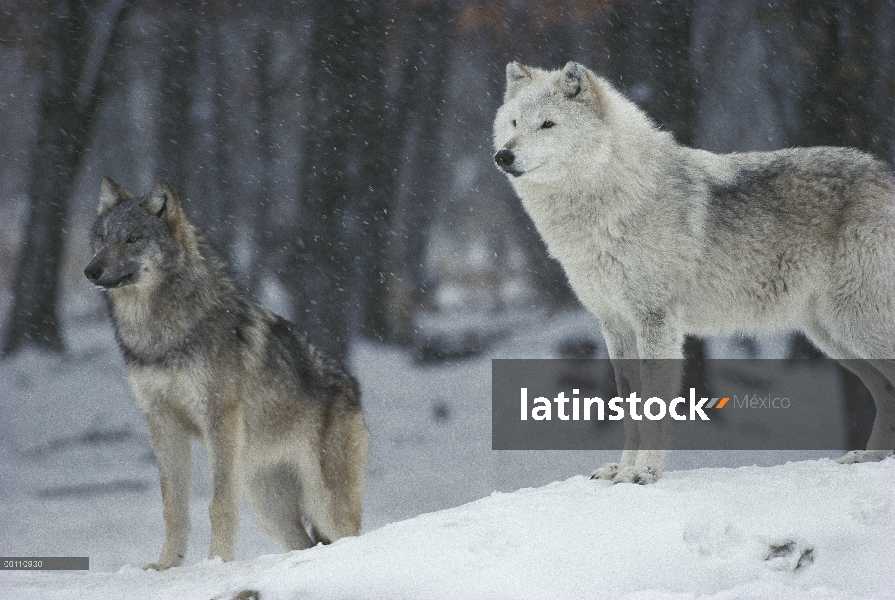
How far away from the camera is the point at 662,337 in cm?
297

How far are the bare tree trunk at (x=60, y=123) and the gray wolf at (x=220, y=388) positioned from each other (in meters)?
1.53

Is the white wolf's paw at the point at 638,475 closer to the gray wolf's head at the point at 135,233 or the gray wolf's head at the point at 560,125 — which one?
the gray wolf's head at the point at 560,125

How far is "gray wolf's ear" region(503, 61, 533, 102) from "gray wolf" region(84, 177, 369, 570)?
1.50 metres

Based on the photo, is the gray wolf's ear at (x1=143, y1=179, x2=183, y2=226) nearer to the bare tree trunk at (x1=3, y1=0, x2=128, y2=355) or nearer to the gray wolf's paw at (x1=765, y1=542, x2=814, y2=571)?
the bare tree trunk at (x1=3, y1=0, x2=128, y2=355)

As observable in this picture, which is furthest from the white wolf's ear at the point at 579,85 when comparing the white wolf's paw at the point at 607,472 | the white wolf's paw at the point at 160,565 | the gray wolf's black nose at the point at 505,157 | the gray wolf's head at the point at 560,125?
the white wolf's paw at the point at 160,565

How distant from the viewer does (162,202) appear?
10.7 feet

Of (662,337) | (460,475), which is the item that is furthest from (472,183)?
(662,337)

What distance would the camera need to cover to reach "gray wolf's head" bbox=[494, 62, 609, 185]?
3021mm

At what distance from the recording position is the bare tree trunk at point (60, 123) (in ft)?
15.1

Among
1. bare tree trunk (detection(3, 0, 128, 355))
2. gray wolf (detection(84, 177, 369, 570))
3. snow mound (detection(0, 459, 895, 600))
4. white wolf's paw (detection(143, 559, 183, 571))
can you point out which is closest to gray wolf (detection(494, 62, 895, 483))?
snow mound (detection(0, 459, 895, 600))

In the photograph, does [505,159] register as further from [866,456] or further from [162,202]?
[866,456]

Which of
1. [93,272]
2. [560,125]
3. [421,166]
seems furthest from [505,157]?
[421,166]

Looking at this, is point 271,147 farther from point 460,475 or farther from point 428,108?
point 460,475

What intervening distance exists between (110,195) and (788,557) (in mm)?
2988
